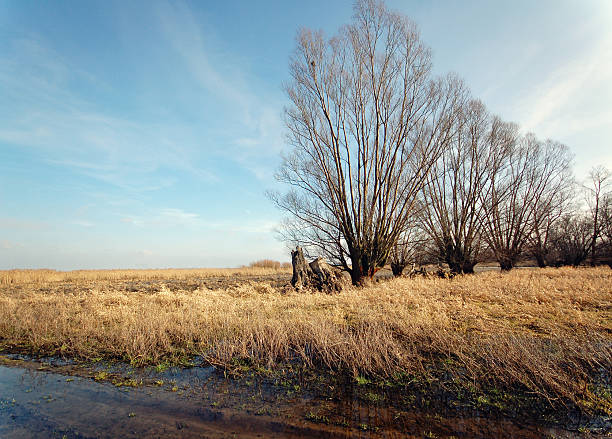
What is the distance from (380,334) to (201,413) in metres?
3.21

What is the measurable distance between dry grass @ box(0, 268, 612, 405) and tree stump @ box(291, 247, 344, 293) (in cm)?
312

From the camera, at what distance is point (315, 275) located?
1448cm

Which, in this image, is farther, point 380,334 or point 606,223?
point 606,223

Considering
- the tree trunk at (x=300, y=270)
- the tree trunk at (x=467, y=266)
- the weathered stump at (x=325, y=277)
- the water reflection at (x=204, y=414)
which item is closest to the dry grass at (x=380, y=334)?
the water reflection at (x=204, y=414)

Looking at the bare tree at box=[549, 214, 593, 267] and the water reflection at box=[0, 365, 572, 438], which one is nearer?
the water reflection at box=[0, 365, 572, 438]

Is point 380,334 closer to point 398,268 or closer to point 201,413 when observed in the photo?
point 201,413

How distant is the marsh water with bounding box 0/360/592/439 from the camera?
3.58 meters

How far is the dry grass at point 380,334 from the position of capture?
469 centimetres

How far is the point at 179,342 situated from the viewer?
6688mm

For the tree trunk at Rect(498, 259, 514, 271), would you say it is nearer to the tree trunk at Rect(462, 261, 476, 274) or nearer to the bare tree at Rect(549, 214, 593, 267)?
the tree trunk at Rect(462, 261, 476, 274)

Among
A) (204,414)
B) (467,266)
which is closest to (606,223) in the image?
(467,266)

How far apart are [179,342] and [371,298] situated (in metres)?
5.71

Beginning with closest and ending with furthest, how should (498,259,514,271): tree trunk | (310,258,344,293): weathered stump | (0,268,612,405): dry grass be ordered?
(0,268,612,405): dry grass < (310,258,344,293): weathered stump < (498,259,514,271): tree trunk

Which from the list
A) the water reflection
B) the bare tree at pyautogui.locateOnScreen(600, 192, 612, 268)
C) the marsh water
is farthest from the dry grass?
the bare tree at pyautogui.locateOnScreen(600, 192, 612, 268)
